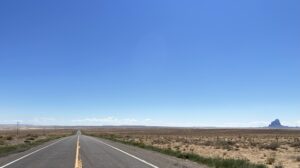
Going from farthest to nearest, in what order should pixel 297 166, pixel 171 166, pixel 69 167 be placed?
1. pixel 297 166
2. pixel 171 166
3. pixel 69 167

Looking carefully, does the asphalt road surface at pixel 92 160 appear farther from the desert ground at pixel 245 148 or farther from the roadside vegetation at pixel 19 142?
the desert ground at pixel 245 148

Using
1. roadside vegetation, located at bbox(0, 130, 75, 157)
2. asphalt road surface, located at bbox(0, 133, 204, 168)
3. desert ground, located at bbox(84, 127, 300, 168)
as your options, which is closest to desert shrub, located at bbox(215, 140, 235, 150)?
desert ground, located at bbox(84, 127, 300, 168)

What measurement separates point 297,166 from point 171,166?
8935mm

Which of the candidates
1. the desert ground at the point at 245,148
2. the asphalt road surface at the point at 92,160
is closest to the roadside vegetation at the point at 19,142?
the asphalt road surface at the point at 92,160

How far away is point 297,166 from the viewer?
23281 millimetres

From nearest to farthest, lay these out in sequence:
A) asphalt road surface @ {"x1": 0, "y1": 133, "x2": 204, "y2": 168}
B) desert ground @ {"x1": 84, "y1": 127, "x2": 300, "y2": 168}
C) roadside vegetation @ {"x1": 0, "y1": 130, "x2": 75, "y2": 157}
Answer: asphalt road surface @ {"x1": 0, "y1": 133, "x2": 204, "y2": 168}, desert ground @ {"x1": 84, "y1": 127, "x2": 300, "y2": 168}, roadside vegetation @ {"x1": 0, "y1": 130, "x2": 75, "y2": 157}

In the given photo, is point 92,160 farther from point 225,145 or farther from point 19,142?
point 19,142

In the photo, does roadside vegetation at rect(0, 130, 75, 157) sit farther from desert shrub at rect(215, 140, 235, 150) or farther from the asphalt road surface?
desert shrub at rect(215, 140, 235, 150)

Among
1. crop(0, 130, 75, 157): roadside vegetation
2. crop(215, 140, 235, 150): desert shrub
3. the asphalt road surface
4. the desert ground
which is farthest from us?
crop(215, 140, 235, 150): desert shrub

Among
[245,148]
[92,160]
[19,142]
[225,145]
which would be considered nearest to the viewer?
[92,160]

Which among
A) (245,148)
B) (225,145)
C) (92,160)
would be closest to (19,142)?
(225,145)

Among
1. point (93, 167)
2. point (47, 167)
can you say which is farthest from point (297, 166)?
point (47, 167)

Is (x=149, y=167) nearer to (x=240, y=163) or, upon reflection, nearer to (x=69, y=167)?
(x=69, y=167)

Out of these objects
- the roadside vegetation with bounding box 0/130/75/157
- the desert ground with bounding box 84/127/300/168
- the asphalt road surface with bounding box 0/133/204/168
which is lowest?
the desert ground with bounding box 84/127/300/168
